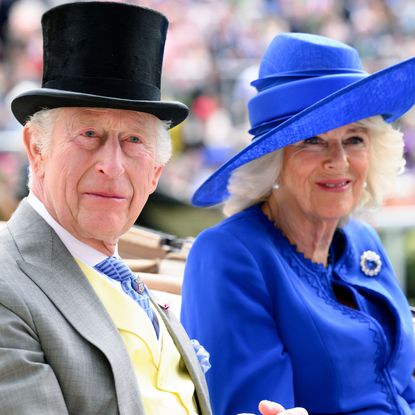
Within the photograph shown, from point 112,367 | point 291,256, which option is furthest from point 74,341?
point 291,256

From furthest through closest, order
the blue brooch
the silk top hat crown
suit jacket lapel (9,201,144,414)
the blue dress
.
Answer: the blue brooch < the blue dress < the silk top hat crown < suit jacket lapel (9,201,144,414)

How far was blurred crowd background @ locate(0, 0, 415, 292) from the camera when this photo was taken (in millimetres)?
6270

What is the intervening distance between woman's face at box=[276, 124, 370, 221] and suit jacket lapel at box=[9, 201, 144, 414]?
3.57 ft

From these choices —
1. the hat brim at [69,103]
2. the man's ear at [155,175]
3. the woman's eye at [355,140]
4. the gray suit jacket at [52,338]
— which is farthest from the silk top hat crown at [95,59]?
the woman's eye at [355,140]

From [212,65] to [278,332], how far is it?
7.01 m

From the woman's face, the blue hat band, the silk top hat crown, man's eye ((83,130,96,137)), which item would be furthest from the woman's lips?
man's eye ((83,130,96,137))

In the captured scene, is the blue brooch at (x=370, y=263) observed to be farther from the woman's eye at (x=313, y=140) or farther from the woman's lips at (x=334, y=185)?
the woman's eye at (x=313, y=140)

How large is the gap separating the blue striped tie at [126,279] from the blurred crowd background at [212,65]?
10.2 ft

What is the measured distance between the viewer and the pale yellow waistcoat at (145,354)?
6.15 feet

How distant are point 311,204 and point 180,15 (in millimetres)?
7359

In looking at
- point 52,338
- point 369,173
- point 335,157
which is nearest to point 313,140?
point 335,157

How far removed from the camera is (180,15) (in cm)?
980

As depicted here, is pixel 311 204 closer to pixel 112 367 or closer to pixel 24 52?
pixel 112 367

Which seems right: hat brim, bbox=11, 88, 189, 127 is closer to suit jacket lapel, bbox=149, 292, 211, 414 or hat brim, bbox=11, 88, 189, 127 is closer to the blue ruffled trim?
suit jacket lapel, bbox=149, 292, 211, 414
